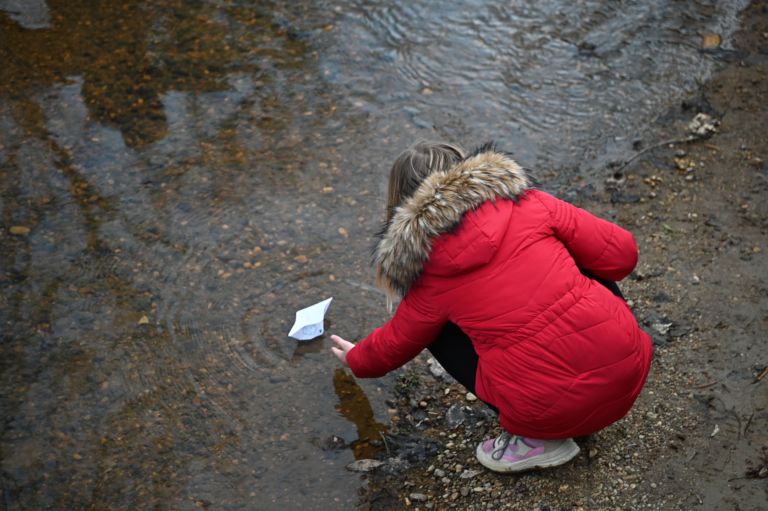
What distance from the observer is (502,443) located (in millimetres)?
3033

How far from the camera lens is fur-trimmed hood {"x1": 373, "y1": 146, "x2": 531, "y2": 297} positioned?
2.60 meters

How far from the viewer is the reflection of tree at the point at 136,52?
5.00 metres

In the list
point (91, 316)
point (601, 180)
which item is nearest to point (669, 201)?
point (601, 180)

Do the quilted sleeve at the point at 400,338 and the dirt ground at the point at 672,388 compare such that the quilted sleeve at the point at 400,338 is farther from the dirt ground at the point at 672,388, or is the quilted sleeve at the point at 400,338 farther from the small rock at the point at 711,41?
the small rock at the point at 711,41

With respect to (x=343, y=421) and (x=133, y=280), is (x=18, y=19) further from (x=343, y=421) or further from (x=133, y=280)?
(x=343, y=421)

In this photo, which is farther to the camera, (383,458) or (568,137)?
(568,137)

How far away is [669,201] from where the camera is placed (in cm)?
429

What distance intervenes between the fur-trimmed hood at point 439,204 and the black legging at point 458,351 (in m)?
0.29

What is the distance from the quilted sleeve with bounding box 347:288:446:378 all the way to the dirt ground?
1.68 feet

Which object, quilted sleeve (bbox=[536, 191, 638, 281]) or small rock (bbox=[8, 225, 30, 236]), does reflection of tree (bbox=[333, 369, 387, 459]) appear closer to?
quilted sleeve (bbox=[536, 191, 638, 281])

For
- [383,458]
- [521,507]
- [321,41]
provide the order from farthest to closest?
[321,41] → [383,458] → [521,507]

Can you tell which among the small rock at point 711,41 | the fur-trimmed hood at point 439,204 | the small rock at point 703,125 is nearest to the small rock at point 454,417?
the fur-trimmed hood at point 439,204

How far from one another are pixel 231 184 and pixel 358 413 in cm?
169

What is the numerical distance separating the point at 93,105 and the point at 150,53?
2.04 ft
